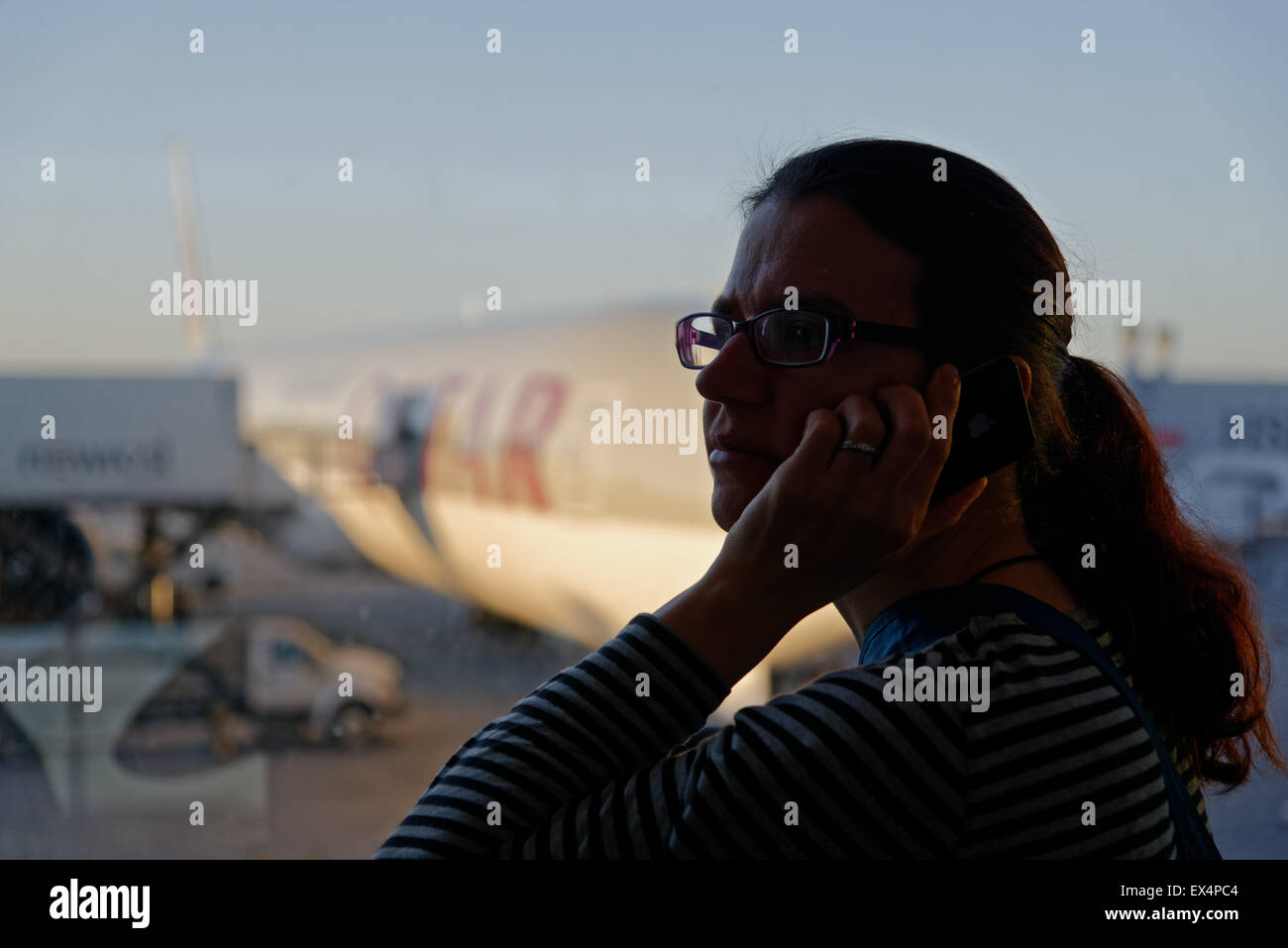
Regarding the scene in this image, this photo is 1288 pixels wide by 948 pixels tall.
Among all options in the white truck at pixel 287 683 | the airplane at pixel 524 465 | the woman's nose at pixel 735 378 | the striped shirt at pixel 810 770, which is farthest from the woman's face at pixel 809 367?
the white truck at pixel 287 683

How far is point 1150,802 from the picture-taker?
0.44 m

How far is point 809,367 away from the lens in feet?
1.67

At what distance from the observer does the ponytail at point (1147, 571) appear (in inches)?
21.8

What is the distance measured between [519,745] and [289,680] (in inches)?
113

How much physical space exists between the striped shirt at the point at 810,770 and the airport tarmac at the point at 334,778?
12 cm

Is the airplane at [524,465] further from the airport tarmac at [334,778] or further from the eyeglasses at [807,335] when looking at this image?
the eyeglasses at [807,335]

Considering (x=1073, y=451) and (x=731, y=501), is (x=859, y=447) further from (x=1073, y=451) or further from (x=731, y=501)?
(x=1073, y=451)

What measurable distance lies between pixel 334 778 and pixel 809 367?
2.64 meters

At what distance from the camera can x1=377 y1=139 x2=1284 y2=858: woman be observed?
41 cm

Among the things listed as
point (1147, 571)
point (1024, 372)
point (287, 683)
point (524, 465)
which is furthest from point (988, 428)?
point (524, 465)

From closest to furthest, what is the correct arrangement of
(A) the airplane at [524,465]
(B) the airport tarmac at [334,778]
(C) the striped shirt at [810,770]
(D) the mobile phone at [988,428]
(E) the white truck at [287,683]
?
(C) the striped shirt at [810,770] < (D) the mobile phone at [988,428] < (B) the airport tarmac at [334,778] < (E) the white truck at [287,683] < (A) the airplane at [524,465]

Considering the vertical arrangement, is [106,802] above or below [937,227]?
below

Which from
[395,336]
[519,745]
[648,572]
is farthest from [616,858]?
[395,336]
